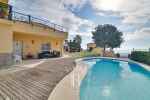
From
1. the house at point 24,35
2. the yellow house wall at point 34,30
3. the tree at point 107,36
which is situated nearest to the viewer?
the house at point 24,35

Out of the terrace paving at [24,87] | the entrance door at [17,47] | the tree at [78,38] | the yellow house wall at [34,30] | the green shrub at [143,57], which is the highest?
the tree at [78,38]

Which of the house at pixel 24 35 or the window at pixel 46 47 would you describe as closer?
the house at pixel 24 35

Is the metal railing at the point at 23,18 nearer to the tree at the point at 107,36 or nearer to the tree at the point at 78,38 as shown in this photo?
the tree at the point at 78,38

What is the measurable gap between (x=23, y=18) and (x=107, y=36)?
3205 cm

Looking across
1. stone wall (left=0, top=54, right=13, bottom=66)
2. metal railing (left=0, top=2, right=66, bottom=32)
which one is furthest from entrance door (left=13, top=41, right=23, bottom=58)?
stone wall (left=0, top=54, right=13, bottom=66)

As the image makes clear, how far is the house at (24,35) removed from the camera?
A: 1127 centimetres

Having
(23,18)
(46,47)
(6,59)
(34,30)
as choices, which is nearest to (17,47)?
(34,30)

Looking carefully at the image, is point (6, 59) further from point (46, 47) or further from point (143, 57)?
point (143, 57)

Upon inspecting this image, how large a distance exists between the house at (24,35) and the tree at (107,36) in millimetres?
22999

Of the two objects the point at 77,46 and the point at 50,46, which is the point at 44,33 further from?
the point at 77,46

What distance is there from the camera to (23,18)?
15914 millimetres

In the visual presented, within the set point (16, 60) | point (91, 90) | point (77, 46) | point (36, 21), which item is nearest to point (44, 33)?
point (36, 21)

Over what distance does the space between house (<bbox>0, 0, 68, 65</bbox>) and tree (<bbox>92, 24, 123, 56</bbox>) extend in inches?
905

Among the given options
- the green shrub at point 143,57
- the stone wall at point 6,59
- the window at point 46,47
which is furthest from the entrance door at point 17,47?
the green shrub at point 143,57
